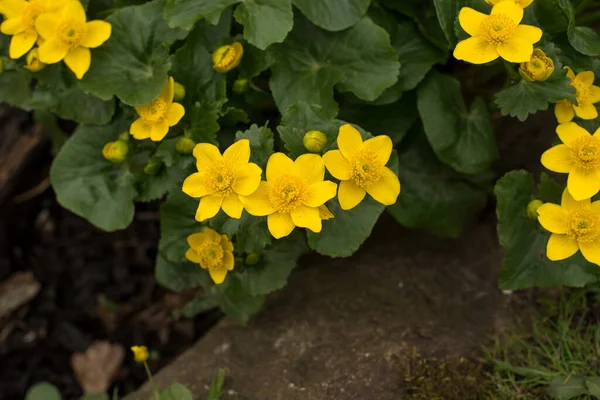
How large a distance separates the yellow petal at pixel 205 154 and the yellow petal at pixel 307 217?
281mm

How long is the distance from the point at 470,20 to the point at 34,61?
1.42 m

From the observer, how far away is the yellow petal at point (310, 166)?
69.8 inches

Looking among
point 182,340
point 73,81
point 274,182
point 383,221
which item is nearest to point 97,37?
point 73,81

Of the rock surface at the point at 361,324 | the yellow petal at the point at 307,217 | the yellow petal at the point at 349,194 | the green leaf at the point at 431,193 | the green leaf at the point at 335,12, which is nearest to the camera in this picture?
the yellow petal at the point at 307,217

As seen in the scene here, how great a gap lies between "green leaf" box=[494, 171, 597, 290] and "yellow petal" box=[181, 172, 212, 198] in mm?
937

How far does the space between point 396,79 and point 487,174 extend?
62cm

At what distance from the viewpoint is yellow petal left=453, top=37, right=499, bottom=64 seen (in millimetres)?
1932

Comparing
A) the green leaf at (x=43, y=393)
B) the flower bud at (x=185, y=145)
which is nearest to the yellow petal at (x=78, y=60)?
the flower bud at (x=185, y=145)

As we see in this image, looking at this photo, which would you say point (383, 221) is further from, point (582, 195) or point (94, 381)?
point (94, 381)

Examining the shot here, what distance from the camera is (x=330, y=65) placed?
7.61ft

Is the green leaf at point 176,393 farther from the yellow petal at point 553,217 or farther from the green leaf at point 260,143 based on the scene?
the yellow petal at point 553,217

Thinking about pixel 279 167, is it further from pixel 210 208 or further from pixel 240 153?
pixel 210 208

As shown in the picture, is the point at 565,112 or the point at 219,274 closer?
the point at 565,112

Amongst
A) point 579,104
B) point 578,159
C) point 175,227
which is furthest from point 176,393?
point 579,104
